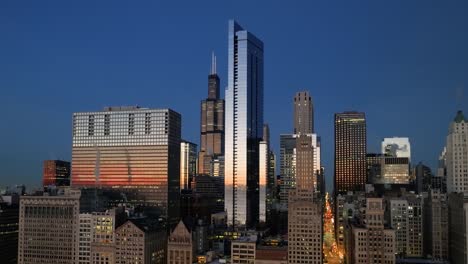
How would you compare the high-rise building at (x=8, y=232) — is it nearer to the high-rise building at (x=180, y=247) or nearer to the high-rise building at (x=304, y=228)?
the high-rise building at (x=180, y=247)

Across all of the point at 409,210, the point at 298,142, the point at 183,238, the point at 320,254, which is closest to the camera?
the point at 320,254

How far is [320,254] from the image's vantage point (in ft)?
477

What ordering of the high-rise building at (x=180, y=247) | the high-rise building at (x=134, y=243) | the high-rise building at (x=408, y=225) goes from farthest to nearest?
1. the high-rise building at (x=408, y=225)
2. the high-rise building at (x=180, y=247)
3. the high-rise building at (x=134, y=243)

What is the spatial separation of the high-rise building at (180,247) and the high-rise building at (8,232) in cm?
6585

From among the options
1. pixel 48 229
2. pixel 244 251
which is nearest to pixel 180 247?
pixel 244 251

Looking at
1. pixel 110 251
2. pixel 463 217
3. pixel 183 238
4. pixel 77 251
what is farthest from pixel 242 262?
pixel 463 217

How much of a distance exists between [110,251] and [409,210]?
10951cm

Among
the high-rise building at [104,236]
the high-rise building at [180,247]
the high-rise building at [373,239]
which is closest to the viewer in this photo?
the high-rise building at [373,239]

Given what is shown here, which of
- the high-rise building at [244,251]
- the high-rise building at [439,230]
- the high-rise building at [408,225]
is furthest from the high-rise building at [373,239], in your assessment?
the high-rise building at [408,225]

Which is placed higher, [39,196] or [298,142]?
[298,142]

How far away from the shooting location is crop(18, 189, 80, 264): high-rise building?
169m

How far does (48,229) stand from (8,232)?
22926 millimetres

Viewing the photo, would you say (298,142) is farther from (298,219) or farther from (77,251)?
(77,251)

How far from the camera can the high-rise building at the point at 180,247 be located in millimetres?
154375
